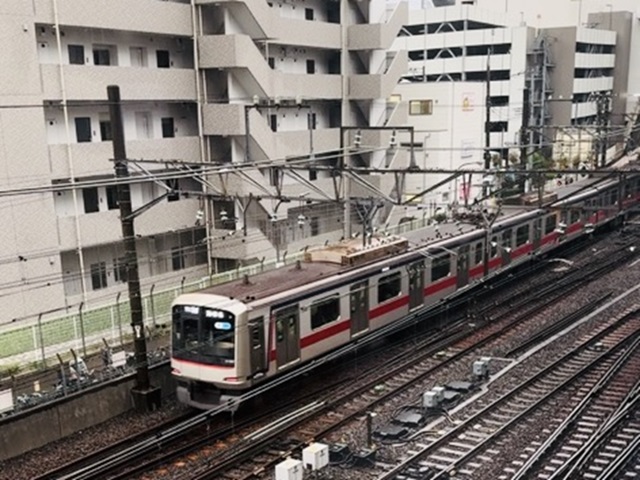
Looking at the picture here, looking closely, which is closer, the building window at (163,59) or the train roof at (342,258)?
the train roof at (342,258)

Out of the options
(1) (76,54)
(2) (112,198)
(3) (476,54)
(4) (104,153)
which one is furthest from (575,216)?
(3) (476,54)

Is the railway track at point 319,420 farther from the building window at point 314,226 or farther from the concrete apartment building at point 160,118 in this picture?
the building window at point 314,226

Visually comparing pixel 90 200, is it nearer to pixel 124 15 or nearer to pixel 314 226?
pixel 124 15

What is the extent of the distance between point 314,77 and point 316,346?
12137mm

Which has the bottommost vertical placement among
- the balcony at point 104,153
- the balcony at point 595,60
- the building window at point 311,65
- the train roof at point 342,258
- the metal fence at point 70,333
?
the metal fence at point 70,333

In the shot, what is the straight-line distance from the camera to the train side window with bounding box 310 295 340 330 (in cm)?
1152

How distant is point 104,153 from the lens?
1661 cm

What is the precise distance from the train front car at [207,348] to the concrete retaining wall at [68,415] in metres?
1.05

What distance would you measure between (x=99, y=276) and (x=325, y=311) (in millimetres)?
7921

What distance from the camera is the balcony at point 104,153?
1568 centimetres

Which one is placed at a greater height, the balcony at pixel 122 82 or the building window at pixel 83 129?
the balcony at pixel 122 82

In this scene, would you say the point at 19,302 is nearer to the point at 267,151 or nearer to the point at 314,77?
the point at 267,151

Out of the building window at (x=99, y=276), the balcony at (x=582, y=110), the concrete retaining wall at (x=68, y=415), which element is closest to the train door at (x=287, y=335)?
the concrete retaining wall at (x=68, y=415)

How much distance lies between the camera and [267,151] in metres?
19.3
